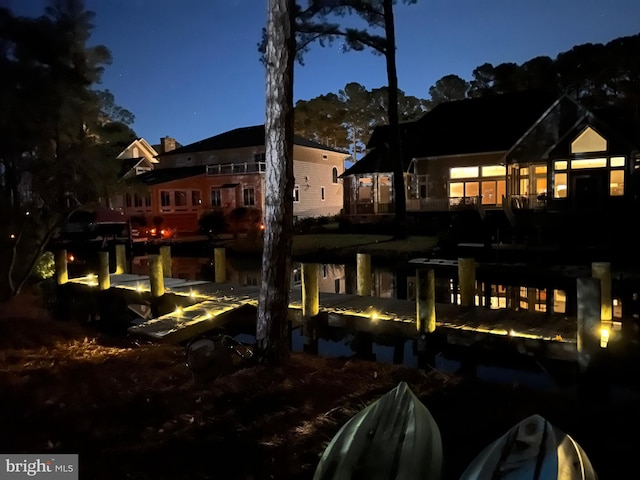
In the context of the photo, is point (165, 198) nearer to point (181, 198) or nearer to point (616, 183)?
point (181, 198)

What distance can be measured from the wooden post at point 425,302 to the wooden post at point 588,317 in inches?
90.0

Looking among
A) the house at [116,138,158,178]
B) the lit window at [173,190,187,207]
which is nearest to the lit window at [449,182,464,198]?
the lit window at [173,190,187,207]

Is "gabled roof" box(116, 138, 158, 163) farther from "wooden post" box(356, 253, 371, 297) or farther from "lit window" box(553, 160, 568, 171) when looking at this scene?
"wooden post" box(356, 253, 371, 297)

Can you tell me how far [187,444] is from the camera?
5.04m

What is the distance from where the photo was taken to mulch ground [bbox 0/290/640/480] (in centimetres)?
477

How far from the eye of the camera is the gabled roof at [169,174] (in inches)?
1576

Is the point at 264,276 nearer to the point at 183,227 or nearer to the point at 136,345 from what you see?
the point at 136,345

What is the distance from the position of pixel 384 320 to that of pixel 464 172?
25786 millimetres

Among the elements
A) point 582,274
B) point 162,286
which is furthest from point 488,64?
point 162,286

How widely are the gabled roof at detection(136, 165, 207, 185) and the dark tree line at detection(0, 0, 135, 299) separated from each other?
2664 cm

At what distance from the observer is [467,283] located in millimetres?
10320

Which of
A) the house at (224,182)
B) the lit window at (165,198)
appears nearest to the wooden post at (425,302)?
the house at (224,182)

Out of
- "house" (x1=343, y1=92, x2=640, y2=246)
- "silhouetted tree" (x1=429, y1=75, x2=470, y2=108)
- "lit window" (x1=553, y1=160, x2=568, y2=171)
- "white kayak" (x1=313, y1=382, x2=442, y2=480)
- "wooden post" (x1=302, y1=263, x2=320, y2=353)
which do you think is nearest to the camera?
"white kayak" (x1=313, y1=382, x2=442, y2=480)

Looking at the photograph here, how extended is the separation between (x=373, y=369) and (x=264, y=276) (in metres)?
2.15
